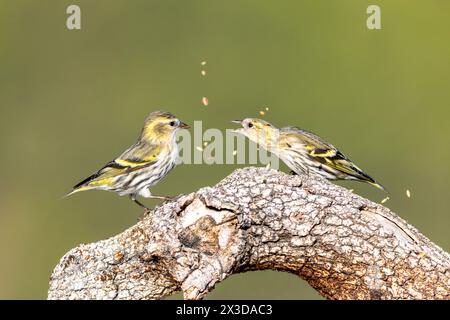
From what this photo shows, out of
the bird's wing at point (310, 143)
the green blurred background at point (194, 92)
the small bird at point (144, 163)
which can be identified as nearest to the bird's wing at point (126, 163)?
the small bird at point (144, 163)

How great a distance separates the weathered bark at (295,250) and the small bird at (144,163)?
167cm

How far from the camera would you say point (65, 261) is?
33.7ft

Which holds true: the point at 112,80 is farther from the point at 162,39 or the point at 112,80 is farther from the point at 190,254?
the point at 190,254

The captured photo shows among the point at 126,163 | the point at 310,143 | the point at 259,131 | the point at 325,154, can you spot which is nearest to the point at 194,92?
the point at 259,131

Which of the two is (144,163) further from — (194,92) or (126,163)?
(194,92)

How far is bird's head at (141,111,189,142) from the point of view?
1195cm

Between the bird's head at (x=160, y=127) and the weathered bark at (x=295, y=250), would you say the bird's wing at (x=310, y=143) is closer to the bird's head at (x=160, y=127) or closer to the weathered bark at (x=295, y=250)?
the bird's head at (x=160, y=127)

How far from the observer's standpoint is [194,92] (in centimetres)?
2300

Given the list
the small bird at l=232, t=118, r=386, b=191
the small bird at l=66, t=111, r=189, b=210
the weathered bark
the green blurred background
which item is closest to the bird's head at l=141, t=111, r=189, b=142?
the small bird at l=66, t=111, r=189, b=210

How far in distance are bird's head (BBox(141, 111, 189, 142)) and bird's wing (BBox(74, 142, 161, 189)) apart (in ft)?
0.33

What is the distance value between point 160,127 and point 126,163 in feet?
1.60

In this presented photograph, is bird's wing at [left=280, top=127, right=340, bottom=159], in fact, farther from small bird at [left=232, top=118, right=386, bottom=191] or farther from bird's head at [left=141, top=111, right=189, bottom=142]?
bird's head at [left=141, top=111, right=189, bottom=142]

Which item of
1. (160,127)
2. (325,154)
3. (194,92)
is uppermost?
(160,127)
